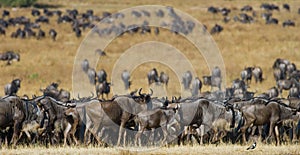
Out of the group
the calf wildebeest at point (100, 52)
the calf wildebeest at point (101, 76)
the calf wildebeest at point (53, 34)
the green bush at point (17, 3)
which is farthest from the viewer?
the green bush at point (17, 3)

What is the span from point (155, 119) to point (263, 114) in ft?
10.3

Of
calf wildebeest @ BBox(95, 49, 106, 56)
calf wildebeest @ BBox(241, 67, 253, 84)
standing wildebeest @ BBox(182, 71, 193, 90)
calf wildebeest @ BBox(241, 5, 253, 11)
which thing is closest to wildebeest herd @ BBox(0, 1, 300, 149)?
standing wildebeest @ BBox(182, 71, 193, 90)

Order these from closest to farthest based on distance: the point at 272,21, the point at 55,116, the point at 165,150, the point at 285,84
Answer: the point at 165,150 → the point at 55,116 → the point at 285,84 → the point at 272,21

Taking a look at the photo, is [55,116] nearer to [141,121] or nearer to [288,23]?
[141,121]

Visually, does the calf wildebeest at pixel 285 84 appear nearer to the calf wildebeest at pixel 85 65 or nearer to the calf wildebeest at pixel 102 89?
the calf wildebeest at pixel 102 89

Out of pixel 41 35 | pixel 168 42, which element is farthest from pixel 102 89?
pixel 41 35

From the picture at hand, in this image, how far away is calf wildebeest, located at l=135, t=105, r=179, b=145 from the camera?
1905 cm

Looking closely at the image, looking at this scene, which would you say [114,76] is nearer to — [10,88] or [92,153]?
[10,88]

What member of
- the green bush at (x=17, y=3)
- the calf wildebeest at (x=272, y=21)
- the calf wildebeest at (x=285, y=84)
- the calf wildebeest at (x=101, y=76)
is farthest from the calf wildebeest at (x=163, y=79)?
the green bush at (x=17, y=3)

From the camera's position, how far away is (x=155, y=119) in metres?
19.2

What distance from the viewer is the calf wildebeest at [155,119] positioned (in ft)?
62.5

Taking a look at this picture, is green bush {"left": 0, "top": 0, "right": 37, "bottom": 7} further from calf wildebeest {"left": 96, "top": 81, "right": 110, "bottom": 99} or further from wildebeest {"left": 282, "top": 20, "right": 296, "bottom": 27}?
calf wildebeest {"left": 96, "top": 81, "right": 110, "bottom": 99}

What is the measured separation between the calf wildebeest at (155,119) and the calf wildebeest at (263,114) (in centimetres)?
209

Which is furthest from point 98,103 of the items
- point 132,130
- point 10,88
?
point 10,88
